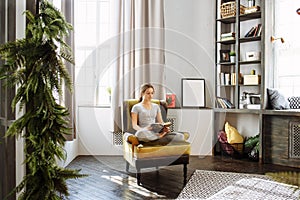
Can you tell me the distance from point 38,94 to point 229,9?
12.8ft

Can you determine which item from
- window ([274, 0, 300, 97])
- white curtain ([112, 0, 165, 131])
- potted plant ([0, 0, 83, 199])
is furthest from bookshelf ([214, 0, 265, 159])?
potted plant ([0, 0, 83, 199])

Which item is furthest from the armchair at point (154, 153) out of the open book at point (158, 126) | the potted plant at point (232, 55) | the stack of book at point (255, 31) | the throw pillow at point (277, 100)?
the stack of book at point (255, 31)

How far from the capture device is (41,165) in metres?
1.68

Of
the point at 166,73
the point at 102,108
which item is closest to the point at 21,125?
the point at 102,108

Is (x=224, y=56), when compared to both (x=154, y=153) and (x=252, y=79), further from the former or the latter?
(x=154, y=153)

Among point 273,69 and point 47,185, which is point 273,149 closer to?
point 273,69

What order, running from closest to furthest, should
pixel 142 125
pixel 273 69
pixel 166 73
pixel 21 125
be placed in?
pixel 21 125 < pixel 142 125 < pixel 273 69 < pixel 166 73

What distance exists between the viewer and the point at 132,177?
149 inches

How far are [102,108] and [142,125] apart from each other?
1.25m

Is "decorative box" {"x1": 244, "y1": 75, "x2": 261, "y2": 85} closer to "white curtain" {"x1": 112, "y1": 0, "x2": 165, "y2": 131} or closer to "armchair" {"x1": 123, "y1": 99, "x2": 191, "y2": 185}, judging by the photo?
"white curtain" {"x1": 112, "y1": 0, "x2": 165, "y2": 131}

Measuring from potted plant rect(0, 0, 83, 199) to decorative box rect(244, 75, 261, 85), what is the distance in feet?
11.5

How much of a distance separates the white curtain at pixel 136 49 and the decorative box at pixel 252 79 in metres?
1.23

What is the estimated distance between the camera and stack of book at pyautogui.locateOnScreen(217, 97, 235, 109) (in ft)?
16.1

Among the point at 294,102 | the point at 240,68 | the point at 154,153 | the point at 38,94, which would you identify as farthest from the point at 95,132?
the point at 38,94
